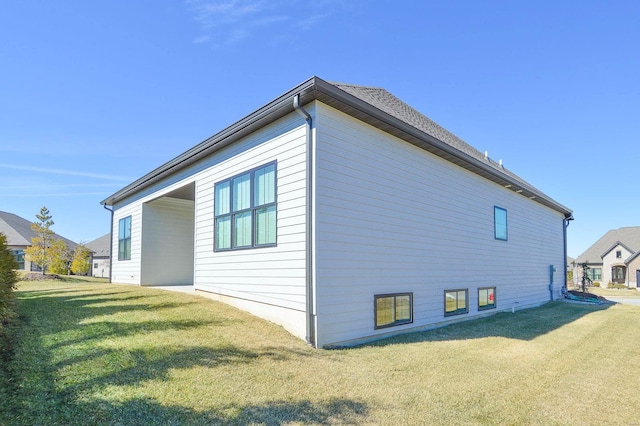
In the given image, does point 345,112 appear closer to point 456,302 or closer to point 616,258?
point 456,302

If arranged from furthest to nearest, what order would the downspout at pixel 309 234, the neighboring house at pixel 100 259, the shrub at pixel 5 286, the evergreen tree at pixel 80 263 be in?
the neighboring house at pixel 100 259 < the evergreen tree at pixel 80 263 < the shrub at pixel 5 286 < the downspout at pixel 309 234

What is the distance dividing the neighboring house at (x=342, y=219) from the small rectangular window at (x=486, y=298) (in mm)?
62

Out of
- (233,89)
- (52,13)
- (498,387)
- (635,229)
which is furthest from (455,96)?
(635,229)

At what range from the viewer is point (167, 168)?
1119 cm

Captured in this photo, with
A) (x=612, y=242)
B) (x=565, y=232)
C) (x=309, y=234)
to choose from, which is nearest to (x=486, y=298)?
(x=309, y=234)

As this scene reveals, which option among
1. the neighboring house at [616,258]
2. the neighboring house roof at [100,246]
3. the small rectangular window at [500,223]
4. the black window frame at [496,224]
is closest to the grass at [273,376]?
the black window frame at [496,224]

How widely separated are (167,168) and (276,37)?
5205 millimetres

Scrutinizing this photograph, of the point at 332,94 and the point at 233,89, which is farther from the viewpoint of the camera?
the point at 233,89

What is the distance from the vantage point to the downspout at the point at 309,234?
5.93 m

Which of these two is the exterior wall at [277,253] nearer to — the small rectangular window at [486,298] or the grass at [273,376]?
the grass at [273,376]

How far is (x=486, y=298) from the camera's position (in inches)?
435

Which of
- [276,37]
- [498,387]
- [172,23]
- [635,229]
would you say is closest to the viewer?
[498,387]

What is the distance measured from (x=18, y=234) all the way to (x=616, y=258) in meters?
59.8

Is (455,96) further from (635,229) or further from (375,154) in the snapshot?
(635,229)
